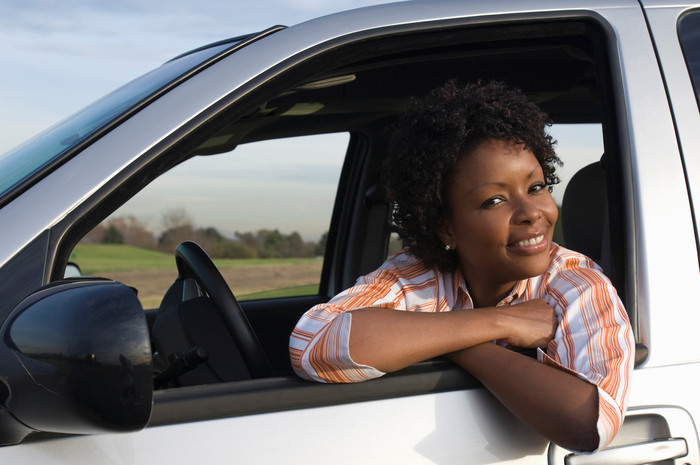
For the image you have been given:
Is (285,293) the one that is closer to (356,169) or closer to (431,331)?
(356,169)

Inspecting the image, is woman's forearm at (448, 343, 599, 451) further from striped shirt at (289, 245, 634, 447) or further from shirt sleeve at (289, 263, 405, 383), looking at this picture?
shirt sleeve at (289, 263, 405, 383)

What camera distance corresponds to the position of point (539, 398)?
1.19m

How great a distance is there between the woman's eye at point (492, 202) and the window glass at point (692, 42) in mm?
405

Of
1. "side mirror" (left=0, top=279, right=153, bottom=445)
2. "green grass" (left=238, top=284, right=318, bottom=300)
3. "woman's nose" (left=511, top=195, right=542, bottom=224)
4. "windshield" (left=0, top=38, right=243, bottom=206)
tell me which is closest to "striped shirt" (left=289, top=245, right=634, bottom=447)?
"woman's nose" (left=511, top=195, right=542, bottom=224)

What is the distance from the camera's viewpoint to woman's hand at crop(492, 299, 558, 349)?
1.33m

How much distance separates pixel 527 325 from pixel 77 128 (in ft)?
2.95

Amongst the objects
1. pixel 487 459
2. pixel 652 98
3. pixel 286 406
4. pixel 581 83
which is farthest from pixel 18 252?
pixel 581 83

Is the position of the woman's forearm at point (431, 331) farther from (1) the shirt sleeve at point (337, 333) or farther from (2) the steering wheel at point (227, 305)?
(2) the steering wheel at point (227, 305)

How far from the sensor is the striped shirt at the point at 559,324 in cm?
120

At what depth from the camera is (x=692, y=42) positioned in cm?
145

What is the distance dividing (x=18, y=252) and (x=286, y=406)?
0.45 metres

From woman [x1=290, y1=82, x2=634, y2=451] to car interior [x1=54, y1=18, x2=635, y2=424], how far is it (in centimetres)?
6

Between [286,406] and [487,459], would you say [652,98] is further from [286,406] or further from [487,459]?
[286,406]

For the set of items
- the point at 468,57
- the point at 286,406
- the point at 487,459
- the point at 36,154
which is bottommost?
the point at 487,459
